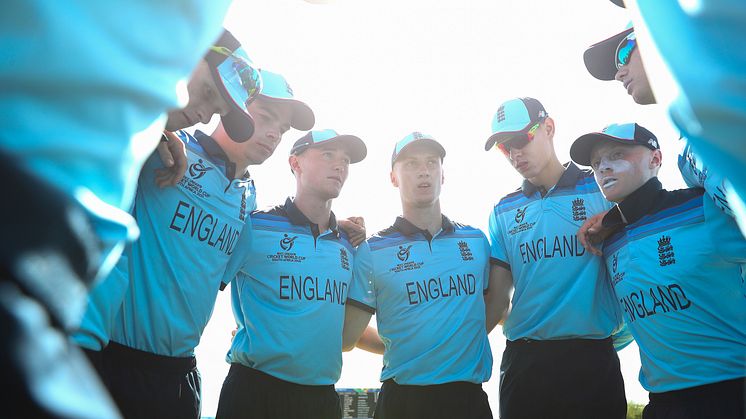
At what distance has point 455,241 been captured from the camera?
5602mm

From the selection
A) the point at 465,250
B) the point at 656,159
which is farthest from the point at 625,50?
the point at 465,250

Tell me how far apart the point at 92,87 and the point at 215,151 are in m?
3.64

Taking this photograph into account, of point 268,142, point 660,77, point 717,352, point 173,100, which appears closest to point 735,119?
point 660,77

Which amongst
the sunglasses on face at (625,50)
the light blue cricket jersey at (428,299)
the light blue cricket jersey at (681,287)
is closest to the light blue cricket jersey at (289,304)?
the light blue cricket jersey at (428,299)

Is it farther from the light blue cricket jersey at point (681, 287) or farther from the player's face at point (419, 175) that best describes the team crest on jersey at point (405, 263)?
the light blue cricket jersey at point (681, 287)

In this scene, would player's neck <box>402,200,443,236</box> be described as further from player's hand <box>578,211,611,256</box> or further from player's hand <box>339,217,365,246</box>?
A: player's hand <box>578,211,611,256</box>

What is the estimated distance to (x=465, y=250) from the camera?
550 cm

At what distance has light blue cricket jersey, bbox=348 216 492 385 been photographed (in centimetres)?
504

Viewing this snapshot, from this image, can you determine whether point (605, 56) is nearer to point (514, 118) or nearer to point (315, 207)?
point (514, 118)

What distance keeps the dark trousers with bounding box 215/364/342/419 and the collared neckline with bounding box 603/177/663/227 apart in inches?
112

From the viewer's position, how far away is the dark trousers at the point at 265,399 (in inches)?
185

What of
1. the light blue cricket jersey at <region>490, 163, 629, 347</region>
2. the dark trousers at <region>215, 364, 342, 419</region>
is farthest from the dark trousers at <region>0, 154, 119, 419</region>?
the light blue cricket jersey at <region>490, 163, 629, 347</region>

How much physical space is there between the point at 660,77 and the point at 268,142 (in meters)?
4.02

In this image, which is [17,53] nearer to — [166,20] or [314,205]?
[166,20]
